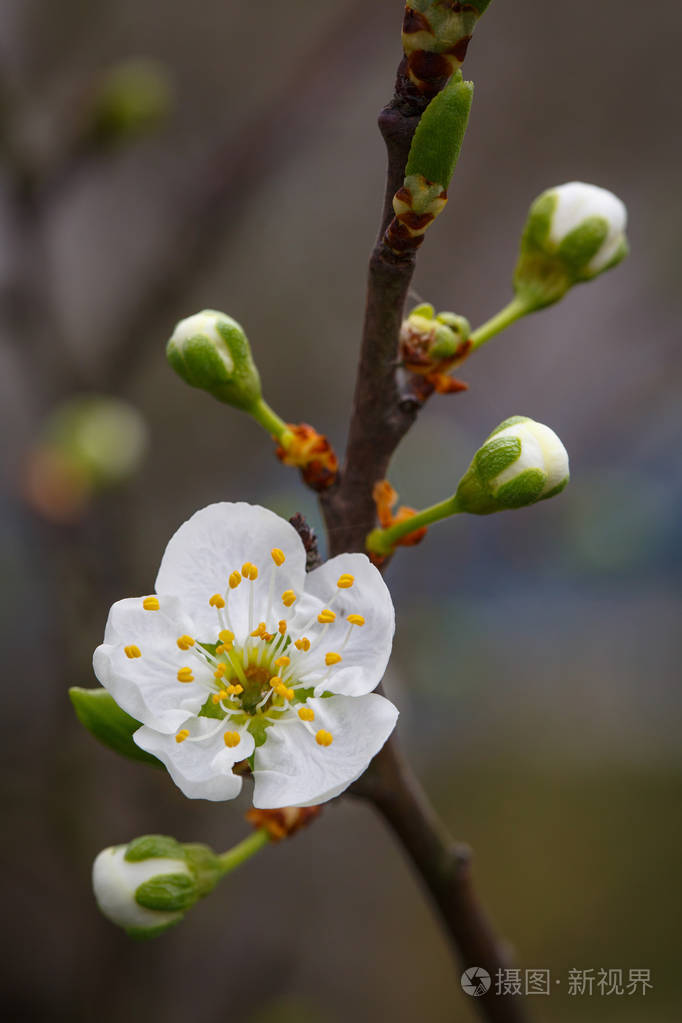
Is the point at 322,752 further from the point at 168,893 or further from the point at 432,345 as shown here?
the point at 432,345

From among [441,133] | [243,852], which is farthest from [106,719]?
[441,133]

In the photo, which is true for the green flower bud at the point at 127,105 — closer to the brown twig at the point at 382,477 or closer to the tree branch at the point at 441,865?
the brown twig at the point at 382,477

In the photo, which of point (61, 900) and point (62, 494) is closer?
point (62, 494)

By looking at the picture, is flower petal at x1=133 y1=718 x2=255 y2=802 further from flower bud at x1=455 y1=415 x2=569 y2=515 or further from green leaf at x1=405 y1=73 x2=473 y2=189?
green leaf at x1=405 y1=73 x2=473 y2=189

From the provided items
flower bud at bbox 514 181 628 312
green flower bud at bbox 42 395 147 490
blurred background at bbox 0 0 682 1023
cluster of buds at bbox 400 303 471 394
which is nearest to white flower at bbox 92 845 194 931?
cluster of buds at bbox 400 303 471 394

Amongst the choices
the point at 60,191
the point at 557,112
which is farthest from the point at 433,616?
the point at 557,112

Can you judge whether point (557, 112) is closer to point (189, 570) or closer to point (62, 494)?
point (62, 494)

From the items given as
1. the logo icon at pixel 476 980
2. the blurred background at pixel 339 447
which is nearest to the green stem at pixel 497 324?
the logo icon at pixel 476 980
